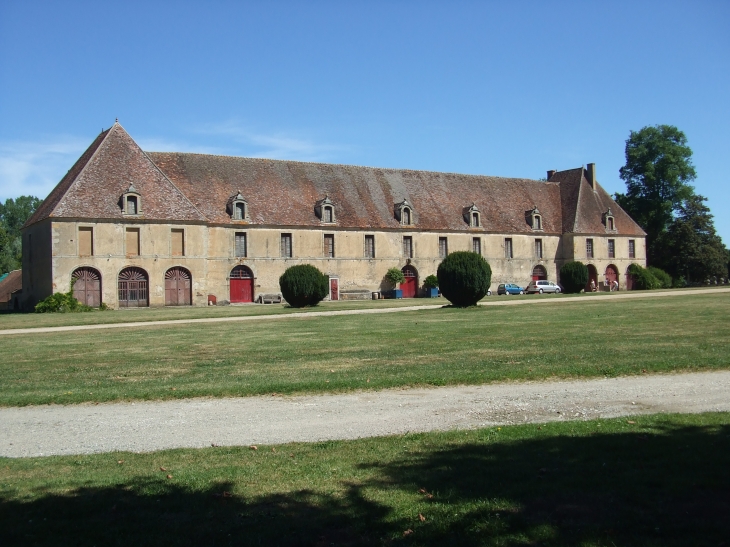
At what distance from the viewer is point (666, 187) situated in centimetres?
6444

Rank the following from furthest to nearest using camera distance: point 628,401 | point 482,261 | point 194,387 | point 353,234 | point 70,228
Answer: point 353,234
point 70,228
point 482,261
point 194,387
point 628,401

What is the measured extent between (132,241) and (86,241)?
2.51 meters

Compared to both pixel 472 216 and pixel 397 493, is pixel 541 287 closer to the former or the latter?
pixel 472 216

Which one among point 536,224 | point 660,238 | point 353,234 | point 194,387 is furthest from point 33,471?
point 660,238

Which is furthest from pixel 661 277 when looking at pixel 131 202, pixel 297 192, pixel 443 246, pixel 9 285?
pixel 9 285

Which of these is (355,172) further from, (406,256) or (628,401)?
(628,401)

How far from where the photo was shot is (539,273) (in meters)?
56.3

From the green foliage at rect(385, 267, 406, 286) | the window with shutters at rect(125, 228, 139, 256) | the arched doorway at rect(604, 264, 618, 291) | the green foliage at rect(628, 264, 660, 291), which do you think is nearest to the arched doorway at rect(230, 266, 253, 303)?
the window with shutters at rect(125, 228, 139, 256)

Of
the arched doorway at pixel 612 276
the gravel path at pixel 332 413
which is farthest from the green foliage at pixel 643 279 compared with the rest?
the gravel path at pixel 332 413

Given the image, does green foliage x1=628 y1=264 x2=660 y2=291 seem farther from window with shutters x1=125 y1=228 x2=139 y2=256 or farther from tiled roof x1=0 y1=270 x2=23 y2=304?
tiled roof x1=0 y1=270 x2=23 y2=304

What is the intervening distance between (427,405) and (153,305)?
34.6 metres

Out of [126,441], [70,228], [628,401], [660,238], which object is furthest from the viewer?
Result: [660,238]

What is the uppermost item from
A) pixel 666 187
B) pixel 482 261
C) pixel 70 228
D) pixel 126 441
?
pixel 666 187

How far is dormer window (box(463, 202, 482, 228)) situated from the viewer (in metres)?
52.6
